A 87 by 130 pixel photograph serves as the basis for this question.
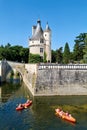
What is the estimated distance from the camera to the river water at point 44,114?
987 inches

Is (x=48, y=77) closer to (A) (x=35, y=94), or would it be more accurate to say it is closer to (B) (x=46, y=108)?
(A) (x=35, y=94)

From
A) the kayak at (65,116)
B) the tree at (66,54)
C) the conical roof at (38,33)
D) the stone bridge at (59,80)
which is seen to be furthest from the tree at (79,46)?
the kayak at (65,116)

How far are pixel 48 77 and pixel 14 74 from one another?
39.2 meters

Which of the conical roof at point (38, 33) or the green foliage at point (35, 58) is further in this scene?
the conical roof at point (38, 33)

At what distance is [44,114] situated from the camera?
29.3 m

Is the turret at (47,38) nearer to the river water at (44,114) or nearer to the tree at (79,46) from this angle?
the tree at (79,46)

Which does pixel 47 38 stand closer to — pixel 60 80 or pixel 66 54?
pixel 66 54

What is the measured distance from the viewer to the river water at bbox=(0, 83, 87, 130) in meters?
25.1

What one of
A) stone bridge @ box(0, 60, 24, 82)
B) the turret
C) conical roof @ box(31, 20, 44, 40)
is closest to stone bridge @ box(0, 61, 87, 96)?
stone bridge @ box(0, 60, 24, 82)

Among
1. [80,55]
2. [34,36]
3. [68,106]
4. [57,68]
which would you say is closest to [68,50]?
[80,55]

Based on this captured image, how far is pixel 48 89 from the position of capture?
4009cm

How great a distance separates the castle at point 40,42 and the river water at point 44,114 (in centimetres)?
4022

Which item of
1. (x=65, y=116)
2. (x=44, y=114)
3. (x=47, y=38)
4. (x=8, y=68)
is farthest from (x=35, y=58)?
(x=65, y=116)

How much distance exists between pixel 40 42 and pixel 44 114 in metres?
49.8
